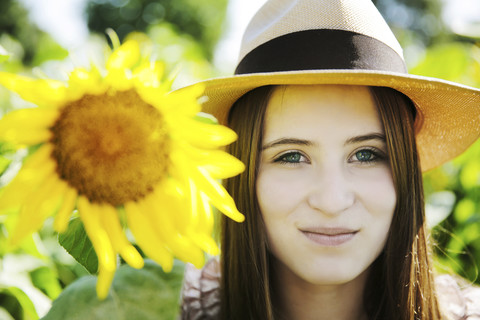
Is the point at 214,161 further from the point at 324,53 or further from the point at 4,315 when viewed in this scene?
the point at 4,315

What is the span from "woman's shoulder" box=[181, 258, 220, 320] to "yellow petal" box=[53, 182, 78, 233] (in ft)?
2.59

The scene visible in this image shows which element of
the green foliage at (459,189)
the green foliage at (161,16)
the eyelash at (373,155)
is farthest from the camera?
the green foliage at (161,16)

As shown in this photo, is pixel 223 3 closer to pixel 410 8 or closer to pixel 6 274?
pixel 410 8

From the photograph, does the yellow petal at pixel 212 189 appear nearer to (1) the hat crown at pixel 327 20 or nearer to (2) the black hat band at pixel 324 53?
(2) the black hat band at pixel 324 53

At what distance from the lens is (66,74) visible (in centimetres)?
66

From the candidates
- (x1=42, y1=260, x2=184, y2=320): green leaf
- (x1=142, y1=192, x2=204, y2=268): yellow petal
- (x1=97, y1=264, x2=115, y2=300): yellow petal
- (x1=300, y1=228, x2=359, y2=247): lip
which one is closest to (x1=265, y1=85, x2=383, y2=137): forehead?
(x1=300, y1=228, x2=359, y2=247): lip

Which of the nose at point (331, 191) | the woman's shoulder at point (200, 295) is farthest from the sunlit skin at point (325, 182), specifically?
the woman's shoulder at point (200, 295)

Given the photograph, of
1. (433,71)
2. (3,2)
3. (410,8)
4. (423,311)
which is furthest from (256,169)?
(410,8)

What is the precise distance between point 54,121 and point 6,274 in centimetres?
62

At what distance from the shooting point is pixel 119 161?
67 cm

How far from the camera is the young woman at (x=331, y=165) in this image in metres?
1.18

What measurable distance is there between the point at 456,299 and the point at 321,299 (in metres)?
0.40

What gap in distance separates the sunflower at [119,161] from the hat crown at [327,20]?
62cm

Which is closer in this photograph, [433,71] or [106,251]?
[106,251]
